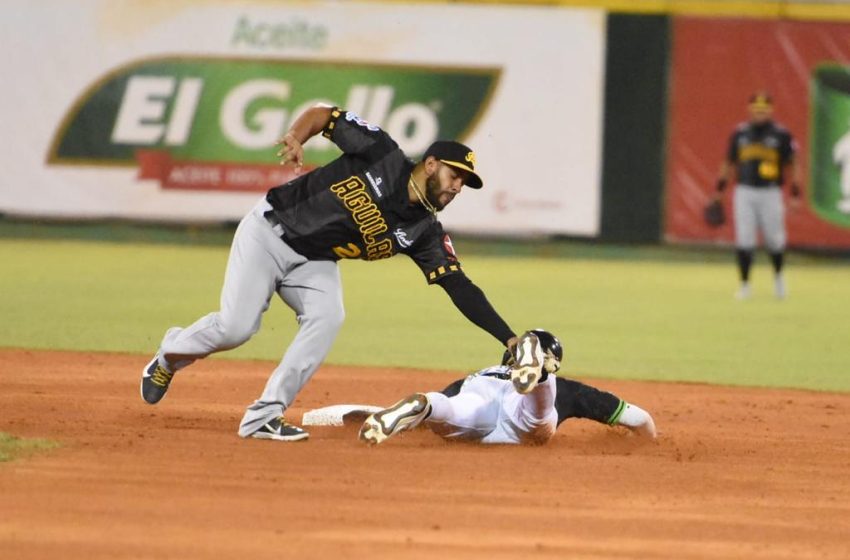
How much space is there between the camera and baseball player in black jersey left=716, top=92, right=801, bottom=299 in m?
17.4

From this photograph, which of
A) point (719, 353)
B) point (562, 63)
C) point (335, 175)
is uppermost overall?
point (562, 63)

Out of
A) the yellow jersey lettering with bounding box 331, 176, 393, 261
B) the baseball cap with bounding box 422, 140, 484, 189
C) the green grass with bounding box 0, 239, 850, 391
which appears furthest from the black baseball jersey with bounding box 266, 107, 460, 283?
the green grass with bounding box 0, 239, 850, 391

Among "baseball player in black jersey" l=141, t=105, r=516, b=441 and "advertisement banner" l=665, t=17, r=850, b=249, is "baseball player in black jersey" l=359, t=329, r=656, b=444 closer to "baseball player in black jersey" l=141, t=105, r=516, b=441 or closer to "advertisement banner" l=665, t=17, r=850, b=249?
"baseball player in black jersey" l=141, t=105, r=516, b=441

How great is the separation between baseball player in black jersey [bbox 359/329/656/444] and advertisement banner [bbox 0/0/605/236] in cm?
1271

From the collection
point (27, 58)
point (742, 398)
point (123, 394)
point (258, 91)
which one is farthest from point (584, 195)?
point (123, 394)

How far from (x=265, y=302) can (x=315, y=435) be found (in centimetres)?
75

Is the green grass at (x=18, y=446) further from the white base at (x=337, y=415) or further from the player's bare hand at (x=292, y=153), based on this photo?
the player's bare hand at (x=292, y=153)

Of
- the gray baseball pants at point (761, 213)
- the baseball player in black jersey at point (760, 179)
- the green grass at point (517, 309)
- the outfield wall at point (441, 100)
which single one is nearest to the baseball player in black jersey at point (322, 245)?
the green grass at point (517, 309)

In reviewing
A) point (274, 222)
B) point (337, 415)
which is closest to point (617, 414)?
point (337, 415)

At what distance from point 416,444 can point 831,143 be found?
1390cm

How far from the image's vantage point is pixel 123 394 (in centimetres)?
957

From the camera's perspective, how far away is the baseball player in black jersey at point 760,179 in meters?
17.4

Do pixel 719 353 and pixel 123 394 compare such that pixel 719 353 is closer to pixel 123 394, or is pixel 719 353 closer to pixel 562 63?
pixel 123 394

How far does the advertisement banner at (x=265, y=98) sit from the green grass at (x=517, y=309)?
742 mm
